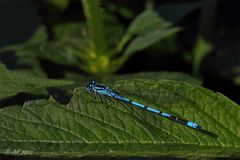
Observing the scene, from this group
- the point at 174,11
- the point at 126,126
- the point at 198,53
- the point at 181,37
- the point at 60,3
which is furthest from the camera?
the point at 181,37

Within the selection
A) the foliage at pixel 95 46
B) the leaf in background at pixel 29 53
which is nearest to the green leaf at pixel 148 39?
the foliage at pixel 95 46

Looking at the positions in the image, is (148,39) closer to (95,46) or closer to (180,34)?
Answer: (95,46)

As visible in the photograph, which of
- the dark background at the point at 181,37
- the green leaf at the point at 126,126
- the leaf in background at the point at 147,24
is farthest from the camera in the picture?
the dark background at the point at 181,37

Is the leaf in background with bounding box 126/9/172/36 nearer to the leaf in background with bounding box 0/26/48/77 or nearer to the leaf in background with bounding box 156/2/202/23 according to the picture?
the leaf in background with bounding box 156/2/202/23

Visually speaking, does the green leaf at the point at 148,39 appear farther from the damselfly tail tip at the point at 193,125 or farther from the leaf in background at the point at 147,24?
the damselfly tail tip at the point at 193,125

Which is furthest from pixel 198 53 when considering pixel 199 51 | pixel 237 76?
pixel 237 76

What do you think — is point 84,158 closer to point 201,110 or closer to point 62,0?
point 201,110
